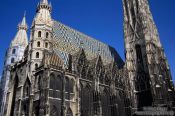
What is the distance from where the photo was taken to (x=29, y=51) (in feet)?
135

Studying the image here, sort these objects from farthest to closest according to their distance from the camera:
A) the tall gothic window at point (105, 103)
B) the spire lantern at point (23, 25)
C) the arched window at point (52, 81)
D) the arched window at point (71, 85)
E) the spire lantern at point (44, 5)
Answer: the spire lantern at point (23, 25), the spire lantern at point (44, 5), the tall gothic window at point (105, 103), the arched window at point (71, 85), the arched window at point (52, 81)

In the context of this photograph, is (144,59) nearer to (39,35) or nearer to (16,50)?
(39,35)

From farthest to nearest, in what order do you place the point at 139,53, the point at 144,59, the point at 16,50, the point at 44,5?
the point at 16,50
the point at 139,53
the point at 144,59
the point at 44,5

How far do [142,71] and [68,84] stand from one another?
872 inches

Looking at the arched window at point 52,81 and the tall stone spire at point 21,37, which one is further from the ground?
the tall stone spire at point 21,37

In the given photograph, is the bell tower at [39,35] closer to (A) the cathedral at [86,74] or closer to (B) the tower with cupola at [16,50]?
(A) the cathedral at [86,74]

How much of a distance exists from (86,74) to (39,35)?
37.3 feet

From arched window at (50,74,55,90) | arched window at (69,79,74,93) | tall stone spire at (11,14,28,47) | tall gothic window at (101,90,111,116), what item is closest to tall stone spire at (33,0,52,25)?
arched window at (50,74,55,90)

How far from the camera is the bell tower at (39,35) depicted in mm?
39791

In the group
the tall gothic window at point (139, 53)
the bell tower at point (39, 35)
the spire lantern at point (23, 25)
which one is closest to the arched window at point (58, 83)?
the bell tower at point (39, 35)

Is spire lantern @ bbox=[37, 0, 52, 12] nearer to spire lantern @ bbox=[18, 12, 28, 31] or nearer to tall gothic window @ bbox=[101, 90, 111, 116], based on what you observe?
tall gothic window @ bbox=[101, 90, 111, 116]

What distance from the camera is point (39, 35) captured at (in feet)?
138

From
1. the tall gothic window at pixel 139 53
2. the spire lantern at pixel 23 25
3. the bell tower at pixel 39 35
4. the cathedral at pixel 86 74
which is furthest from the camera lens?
the spire lantern at pixel 23 25

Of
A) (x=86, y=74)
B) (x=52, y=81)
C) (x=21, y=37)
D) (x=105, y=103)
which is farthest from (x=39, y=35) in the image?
(x=21, y=37)
